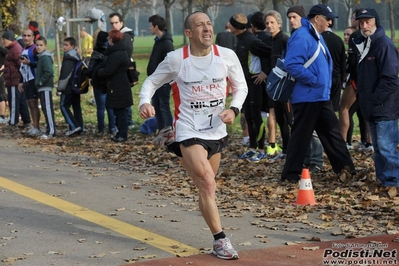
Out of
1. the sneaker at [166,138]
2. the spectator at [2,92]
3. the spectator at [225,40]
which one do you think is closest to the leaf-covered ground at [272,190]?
the sneaker at [166,138]

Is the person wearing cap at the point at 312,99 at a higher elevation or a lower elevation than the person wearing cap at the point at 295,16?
lower

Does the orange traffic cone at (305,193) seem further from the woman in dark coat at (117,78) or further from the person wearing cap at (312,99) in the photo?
the woman in dark coat at (117,78)

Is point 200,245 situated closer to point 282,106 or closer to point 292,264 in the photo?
point 292,264

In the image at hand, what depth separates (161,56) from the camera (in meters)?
15.5

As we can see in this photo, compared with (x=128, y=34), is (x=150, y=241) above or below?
below

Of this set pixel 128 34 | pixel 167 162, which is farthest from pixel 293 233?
pixel 128 34

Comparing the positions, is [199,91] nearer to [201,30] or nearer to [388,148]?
[201,30]

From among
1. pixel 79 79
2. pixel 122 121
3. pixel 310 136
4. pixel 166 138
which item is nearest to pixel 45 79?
pixel 79 79

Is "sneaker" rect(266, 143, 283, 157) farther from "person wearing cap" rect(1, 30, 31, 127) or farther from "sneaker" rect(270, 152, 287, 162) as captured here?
"person wearing cap" rect(1, 30, 31, 127)

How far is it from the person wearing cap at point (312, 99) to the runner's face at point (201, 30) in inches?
128

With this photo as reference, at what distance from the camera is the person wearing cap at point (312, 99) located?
1077cm

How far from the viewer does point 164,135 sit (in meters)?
7.89

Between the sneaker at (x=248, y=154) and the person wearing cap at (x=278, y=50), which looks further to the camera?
the sneaker at (x=248, y=154)

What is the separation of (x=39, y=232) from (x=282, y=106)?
16.5 ft
